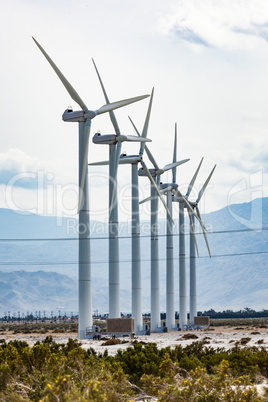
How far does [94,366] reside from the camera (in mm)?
23297

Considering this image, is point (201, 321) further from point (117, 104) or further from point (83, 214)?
point (117, 104)

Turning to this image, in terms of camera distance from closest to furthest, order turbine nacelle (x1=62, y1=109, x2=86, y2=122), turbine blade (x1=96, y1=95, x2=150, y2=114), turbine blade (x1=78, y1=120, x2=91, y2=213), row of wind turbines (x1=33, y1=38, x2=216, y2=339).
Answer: turbine blade (x1=78, y1=120, x2=91, y2=213)
row of wind turbines (x1=33, y1=38, x2=216, y2=339)
turbine nacelle (x1=62, y1=109, x2=86, y2=122)
turbine blade (x1=96, y1=95, x2=150, y2=114)

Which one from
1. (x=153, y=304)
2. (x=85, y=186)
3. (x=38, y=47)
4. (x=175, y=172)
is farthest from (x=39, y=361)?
(x=175, y=172)

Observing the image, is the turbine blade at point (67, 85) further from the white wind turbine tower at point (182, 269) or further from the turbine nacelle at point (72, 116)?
the white wind turbine tower at point (182, 269)

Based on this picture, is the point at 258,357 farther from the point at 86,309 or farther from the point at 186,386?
the point at 86,309

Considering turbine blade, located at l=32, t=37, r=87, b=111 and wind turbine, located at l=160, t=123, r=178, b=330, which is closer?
turbine blade, located at l=32, t=37, r=87, b=111

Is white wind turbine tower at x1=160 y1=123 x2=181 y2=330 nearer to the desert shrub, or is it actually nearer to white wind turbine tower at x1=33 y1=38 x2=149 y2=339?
white wind turbine tower at x1=33 y1=38 x2=149 y2=339

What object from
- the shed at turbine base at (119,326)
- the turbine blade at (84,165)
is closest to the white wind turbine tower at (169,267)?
the shed at turbine base at (119,326)

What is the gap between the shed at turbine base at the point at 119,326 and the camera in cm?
6312

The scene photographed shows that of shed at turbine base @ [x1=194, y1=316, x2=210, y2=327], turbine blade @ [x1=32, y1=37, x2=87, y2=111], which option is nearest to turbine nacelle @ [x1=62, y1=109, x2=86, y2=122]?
turbine blade @ [x1=32, y1=37, x2=87, y2=111]

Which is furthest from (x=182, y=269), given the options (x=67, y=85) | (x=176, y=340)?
(x=67, y=85)

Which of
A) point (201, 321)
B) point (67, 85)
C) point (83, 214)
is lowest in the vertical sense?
point (201, 321)

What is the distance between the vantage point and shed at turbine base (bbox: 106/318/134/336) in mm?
63125

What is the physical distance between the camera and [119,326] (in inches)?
2500
